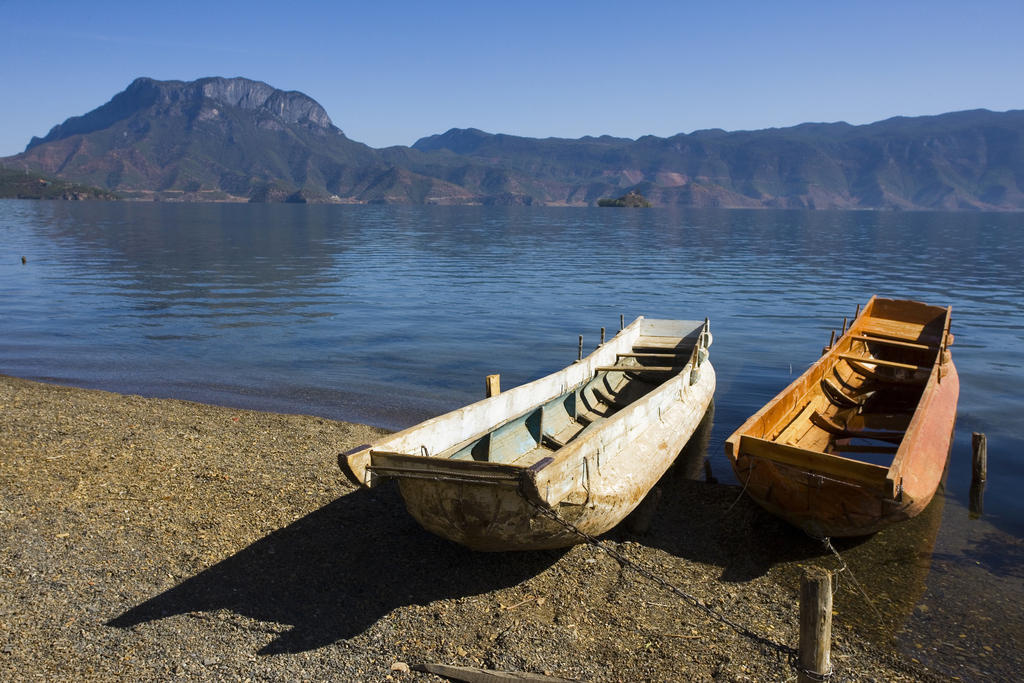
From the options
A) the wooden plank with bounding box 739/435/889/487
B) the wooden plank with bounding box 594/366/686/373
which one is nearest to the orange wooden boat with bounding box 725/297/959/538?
the wooden plank with bounding box 739/435/889/487

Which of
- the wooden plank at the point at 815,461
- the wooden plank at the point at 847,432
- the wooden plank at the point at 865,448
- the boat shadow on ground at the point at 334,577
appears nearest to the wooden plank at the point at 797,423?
the wooden plank at the point at 847,432

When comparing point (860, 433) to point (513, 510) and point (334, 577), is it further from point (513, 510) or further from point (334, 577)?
point (334, 577)

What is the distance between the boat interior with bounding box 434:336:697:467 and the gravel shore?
1.48 m

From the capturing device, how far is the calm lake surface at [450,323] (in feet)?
49.9

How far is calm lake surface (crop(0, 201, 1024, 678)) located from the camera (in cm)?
1522

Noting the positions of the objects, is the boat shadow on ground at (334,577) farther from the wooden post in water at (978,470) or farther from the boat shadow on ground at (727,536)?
the wooden post in water at (978,470)

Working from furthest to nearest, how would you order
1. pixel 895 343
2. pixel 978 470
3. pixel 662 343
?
1. pixel 662 343
2. pixel 895 343
3. pixel 978 470

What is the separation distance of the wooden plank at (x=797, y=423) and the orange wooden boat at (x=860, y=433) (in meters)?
0.03

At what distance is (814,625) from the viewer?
5.17 metres

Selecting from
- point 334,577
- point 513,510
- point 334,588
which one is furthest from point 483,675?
point 334,577

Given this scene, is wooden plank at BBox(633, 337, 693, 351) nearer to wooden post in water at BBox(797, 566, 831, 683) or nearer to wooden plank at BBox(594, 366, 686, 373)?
wooden plank at BBox(594, 366, 686, 373)

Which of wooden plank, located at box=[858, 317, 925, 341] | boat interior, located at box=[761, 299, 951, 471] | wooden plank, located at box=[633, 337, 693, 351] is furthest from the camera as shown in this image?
wooden plank, located at box=[858, 317, 925, 341]

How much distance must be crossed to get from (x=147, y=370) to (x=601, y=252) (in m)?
43.4

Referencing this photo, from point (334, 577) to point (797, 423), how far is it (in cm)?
781
